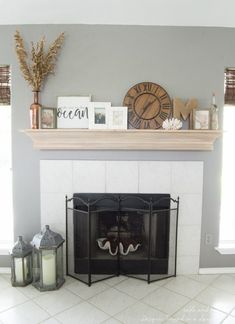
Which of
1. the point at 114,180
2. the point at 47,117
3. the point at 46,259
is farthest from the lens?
the point at 114,180

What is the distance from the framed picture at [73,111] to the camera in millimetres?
2258

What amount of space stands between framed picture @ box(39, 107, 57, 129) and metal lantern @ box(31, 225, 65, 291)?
857 millimetres

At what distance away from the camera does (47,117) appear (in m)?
2.23

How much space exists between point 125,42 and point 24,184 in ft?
5.07

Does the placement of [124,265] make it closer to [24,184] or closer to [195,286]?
[195,286]

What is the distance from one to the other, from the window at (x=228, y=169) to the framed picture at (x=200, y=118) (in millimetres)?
272

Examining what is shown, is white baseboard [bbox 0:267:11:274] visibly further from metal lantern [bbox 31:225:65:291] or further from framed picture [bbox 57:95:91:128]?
framed picture [bbox 57:95:91:128]

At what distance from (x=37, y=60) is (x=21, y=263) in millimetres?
1699

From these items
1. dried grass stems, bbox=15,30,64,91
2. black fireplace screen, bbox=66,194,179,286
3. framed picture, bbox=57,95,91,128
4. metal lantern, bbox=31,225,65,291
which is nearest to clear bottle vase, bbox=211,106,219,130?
black fireplace screen, bbox=66,194,179,286

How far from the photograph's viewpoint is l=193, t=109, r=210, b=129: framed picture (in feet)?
7.32

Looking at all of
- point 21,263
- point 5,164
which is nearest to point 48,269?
point 21,263

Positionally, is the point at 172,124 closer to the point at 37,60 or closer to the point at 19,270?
the point at 37,60

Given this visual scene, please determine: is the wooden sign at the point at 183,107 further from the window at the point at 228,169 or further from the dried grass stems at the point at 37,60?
the dried grass stems at the point at 37,60

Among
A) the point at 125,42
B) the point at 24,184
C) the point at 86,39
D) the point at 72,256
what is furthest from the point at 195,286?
the point at 86,39
